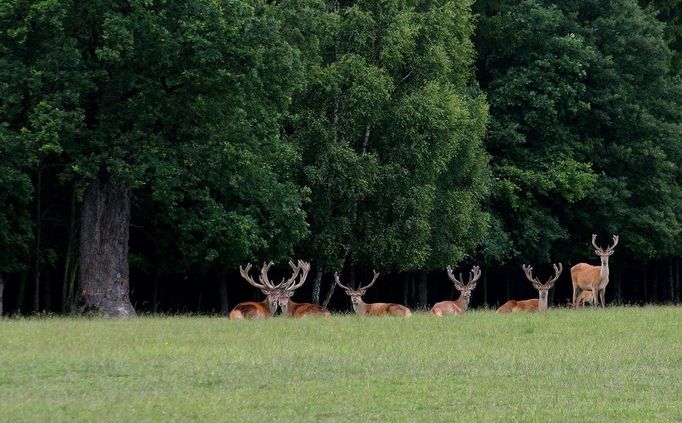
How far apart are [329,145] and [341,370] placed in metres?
17.0

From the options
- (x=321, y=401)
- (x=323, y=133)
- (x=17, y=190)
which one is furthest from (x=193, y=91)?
(x=321, y=401)

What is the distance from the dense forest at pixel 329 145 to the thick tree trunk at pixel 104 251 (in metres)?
0.04

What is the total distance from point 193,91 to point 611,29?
18.9 m

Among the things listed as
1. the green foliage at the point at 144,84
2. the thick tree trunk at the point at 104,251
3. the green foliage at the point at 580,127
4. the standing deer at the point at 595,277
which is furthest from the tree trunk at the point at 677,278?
the thick tree trunk at the point at 104,251

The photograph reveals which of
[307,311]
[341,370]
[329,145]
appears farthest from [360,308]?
[341,370]

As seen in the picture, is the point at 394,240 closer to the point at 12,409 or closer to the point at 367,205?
the point at 367,205

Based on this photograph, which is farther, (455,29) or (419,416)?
(455,29)

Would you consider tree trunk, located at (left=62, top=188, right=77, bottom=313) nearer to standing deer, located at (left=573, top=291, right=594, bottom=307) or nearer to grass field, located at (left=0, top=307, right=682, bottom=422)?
A: grass field, located at (left=0, top=307, right=682, bottom=422)

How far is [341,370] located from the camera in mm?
15203

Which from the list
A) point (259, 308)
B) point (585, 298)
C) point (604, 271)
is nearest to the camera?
point (259, 308)

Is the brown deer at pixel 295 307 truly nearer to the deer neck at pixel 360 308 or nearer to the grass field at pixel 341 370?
the deer neck at pixel 360 308

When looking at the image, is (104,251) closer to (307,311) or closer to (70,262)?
(307,311)

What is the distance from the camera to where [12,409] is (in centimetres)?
1209

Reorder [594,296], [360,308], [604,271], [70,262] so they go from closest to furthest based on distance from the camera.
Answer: [360,308] < [604,271] < [594,296] < [70,262]
